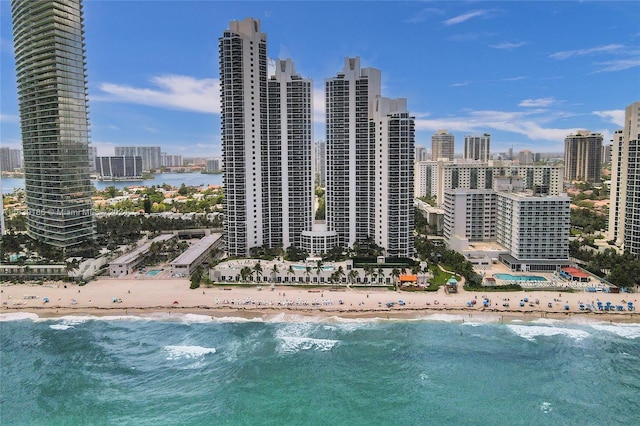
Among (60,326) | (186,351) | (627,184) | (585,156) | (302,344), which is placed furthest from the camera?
(585,156)

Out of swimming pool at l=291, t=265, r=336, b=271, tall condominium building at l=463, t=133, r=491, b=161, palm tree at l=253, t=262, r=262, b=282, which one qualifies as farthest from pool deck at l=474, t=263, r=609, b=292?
tall condominium building at l=463, t=133, r=491, b=161

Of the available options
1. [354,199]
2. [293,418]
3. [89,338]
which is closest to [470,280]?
[354,199]

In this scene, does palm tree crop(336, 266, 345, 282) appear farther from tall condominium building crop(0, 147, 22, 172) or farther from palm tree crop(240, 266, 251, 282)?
tall condominium building crop(0, 147, 22, 172)

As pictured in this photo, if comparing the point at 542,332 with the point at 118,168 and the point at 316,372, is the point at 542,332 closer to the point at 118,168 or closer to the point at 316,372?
the point at 316,372

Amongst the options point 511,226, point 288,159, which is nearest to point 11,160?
point 288,159

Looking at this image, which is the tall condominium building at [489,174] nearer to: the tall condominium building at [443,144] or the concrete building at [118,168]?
the tall condominium building at [443,144]

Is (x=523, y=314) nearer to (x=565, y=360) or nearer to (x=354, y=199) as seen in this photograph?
(x=565, y=360)
